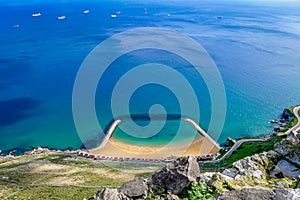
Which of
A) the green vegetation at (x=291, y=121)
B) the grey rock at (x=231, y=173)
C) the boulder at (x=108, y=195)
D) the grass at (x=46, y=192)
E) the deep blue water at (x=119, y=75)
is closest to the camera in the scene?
the boulder at (x=108, y=195)

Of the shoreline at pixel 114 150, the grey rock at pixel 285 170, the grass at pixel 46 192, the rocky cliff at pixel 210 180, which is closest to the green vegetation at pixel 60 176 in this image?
the grass at pixel 46 192

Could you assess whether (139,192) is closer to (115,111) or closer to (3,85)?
(115,111)

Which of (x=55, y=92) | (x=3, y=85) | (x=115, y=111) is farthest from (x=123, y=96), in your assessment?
(x=3, y=85)

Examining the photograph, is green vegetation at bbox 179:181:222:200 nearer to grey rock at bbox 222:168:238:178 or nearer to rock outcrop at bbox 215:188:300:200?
grey rock at bbox 222:168:238:178

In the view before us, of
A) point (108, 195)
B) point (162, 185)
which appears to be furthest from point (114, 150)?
point (108, 195)

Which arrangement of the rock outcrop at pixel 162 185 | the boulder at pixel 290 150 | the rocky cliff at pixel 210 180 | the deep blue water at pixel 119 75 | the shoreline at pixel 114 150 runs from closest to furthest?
1. the rocky cliff at pixel 210 180
2. the rock outcrop at pixel 162 185
3. the boulder at pixel 290 150
4. the shoreline at pixel 114 150
5. the deep blue water at pixel 119 75

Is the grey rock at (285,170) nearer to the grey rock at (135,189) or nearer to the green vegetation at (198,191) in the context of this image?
the green vegetation at (198,191)

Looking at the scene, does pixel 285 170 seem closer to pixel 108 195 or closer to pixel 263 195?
pixel 263 195

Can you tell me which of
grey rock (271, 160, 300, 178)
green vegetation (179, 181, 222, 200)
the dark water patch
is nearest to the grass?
green vegetation (179, 181, 222, 200)
